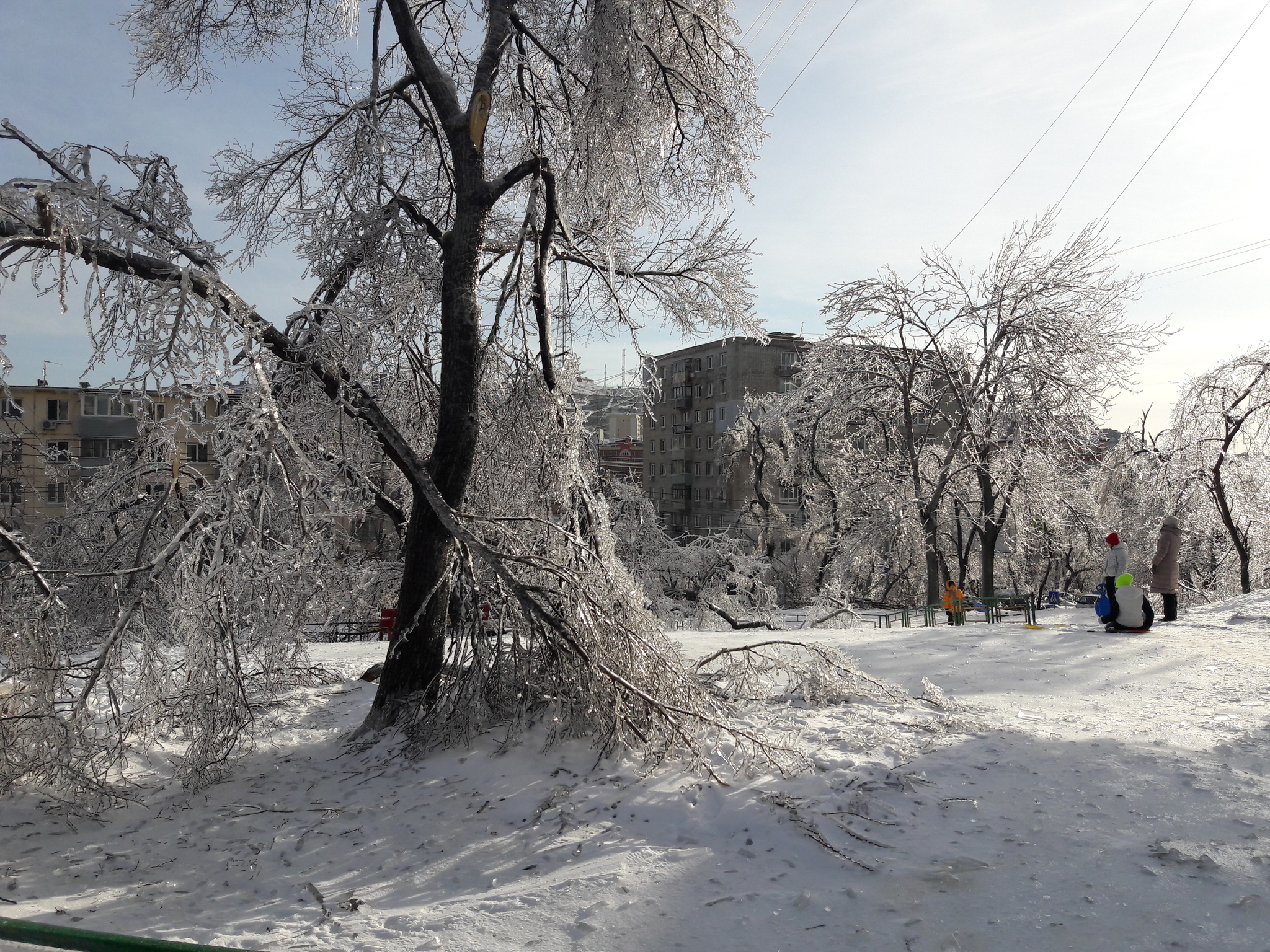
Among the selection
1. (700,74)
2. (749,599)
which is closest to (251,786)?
(700,74)

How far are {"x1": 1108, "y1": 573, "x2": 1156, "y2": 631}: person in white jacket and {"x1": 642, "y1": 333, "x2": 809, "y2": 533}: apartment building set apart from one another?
36253 millimetres

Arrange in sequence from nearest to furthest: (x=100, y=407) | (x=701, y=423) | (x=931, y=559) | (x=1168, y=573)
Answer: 1. (x=1168, y=573)
2. (x=931, y=559)
3. (x=100, y=407)
4. (x=701, y=423)

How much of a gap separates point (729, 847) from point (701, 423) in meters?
49.2

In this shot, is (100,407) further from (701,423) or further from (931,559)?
(931,559)

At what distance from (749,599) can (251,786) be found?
678 inches

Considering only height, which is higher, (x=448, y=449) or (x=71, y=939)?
(x=448, y=449)

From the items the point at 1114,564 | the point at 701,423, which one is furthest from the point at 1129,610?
the point at 701,423

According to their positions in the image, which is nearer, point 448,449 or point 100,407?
point 448,449

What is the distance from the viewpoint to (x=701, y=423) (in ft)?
173

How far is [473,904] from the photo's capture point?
3631 mm

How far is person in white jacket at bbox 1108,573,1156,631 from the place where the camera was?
31.4ft

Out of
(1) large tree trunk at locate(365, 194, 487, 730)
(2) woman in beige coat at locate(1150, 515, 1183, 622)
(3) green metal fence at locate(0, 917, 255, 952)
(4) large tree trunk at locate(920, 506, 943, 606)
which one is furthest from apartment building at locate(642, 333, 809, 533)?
(3) green metal fence at locate(0, 917, 255, 952)

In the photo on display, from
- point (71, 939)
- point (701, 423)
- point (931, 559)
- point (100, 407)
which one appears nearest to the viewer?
point (71, 939)

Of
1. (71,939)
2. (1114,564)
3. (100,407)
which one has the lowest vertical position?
(71,939)
